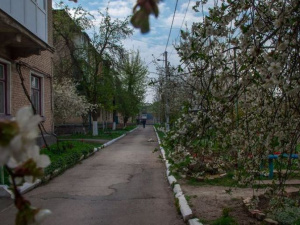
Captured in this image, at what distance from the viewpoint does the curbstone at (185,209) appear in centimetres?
554

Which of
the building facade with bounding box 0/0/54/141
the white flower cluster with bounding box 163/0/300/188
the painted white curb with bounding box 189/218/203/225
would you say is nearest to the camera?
the white flower cluster with bounding box 163/0/300/188

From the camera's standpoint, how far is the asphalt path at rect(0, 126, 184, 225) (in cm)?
575

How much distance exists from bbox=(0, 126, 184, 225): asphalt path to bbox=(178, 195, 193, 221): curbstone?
0.11 m

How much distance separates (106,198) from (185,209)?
198cm

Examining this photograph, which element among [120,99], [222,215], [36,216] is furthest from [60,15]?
[36,216]

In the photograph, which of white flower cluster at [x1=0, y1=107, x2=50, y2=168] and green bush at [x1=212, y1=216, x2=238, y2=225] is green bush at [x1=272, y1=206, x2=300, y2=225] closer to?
green bush at [x1=212, y1=216, x2=238, y2=225]

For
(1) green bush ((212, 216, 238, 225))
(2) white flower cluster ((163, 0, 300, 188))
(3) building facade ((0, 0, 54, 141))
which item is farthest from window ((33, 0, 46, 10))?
(1) green bush ((212, 216, 238, 225))

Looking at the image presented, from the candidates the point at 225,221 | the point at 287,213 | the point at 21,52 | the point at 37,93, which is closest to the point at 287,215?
the point at 287,213

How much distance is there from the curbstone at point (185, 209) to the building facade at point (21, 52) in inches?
193

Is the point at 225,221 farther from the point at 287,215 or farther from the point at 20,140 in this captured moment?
the point at 20,140

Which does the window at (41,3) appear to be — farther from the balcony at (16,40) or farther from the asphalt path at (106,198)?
the asphalt path at (106,198)

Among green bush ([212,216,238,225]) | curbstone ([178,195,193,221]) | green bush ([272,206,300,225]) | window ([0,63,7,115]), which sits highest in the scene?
window ([0,63,7,115])

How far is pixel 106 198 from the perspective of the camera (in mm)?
7219

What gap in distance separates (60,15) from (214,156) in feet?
74.0
